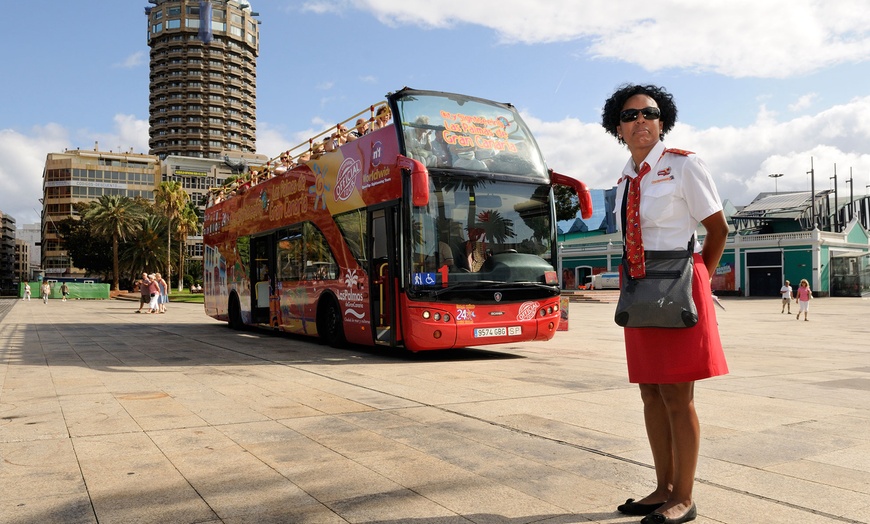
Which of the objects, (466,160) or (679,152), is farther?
(466,160)

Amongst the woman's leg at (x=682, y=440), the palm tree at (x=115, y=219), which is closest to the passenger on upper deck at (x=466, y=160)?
the woman's leg at (x=682, y=440)

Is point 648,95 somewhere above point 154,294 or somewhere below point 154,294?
above

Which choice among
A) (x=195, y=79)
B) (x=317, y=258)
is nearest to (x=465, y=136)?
(x=317, y=258)

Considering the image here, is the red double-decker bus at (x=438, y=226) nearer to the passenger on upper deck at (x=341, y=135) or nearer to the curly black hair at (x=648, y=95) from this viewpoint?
the passenger on upper deck at (x=341, y=135)

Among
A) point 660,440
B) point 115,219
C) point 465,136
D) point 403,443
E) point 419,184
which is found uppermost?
point 115,219

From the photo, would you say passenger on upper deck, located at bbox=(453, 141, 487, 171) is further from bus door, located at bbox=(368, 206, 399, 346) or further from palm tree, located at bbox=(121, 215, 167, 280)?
palm tree, located at bbox=(121, 215, 167, 280)

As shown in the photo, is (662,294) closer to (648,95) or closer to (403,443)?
(648,95)

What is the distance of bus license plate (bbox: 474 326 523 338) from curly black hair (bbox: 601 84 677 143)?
7130mm

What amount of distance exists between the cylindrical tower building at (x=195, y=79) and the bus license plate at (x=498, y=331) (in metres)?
122

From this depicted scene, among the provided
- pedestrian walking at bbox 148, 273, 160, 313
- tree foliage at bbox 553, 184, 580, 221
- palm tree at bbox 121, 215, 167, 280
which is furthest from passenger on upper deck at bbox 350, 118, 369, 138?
palm tree at bbox 121, 215, 167, 280

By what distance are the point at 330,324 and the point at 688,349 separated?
10.7 meters

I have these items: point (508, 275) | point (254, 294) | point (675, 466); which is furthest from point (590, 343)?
point (675, 466)

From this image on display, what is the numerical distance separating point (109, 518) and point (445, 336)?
717 cm

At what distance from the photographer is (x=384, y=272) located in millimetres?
11102
